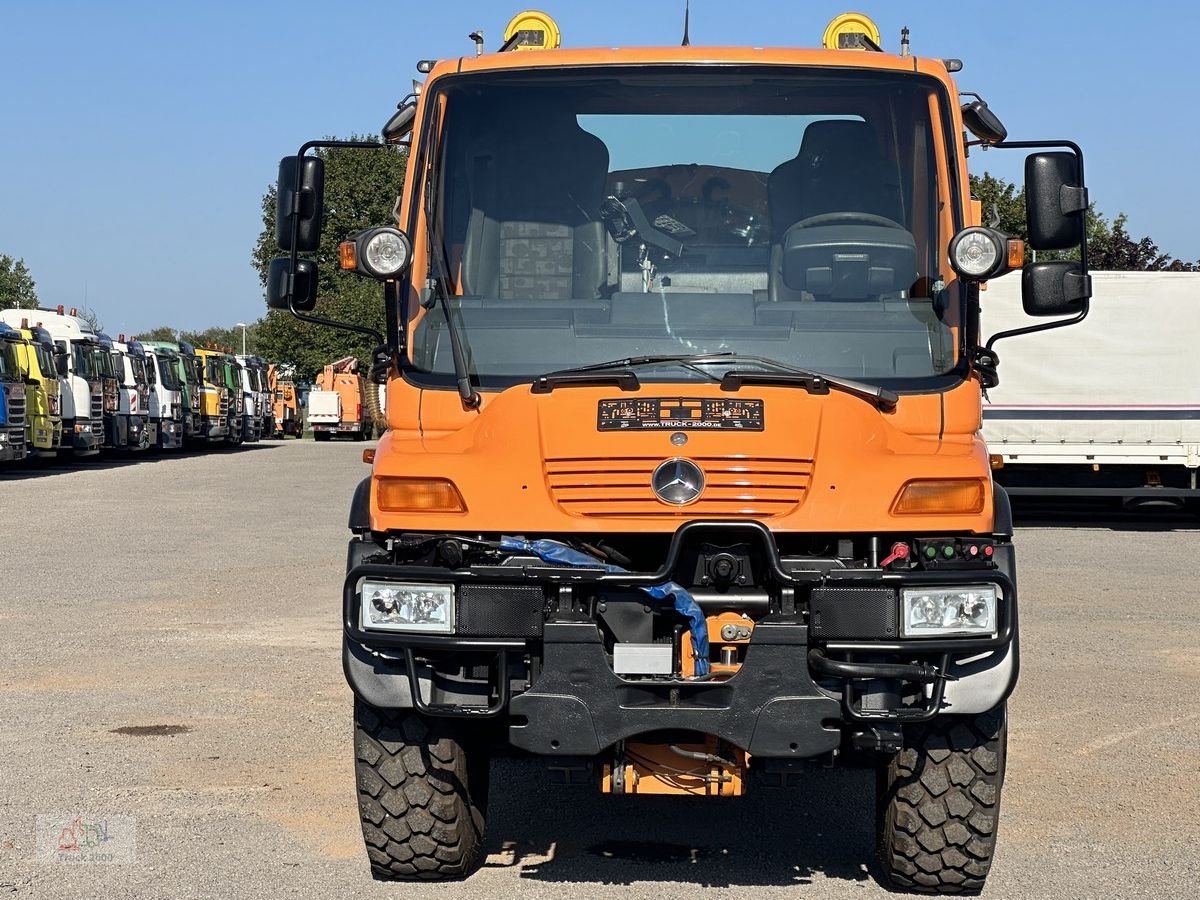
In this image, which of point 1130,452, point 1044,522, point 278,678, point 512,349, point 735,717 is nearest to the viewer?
point 735,717

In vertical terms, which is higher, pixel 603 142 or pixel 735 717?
pixel 603 142

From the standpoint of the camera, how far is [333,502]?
2491 centimetres

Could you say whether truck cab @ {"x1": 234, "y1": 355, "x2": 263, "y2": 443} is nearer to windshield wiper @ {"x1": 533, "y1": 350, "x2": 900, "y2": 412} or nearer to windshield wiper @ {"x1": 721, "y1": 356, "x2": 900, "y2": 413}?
windshield wiper @ {"x1": 533, "y1": 350, "x2": 900, "y2": 412}

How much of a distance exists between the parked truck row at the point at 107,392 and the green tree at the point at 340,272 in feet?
35.7

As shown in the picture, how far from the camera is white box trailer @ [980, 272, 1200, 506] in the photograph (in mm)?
20422

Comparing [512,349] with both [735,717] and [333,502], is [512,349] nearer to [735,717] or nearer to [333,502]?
[735,717]

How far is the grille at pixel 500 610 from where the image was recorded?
193 inches

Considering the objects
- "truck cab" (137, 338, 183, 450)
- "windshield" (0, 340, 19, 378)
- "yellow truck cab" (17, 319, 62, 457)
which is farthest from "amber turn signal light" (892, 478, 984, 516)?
"truck cab" (137, 338, 183, 450)

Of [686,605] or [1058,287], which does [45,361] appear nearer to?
[1058,287]

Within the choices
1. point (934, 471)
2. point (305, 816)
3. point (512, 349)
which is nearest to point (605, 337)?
point (512, 349)

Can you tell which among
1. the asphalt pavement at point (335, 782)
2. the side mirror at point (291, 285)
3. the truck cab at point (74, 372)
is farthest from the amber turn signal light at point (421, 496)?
the truck cab at point (74, 372)

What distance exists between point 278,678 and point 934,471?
17.8 ft

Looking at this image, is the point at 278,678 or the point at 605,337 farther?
the point at 278,678

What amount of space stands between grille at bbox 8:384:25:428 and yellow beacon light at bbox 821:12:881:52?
82.6ft
